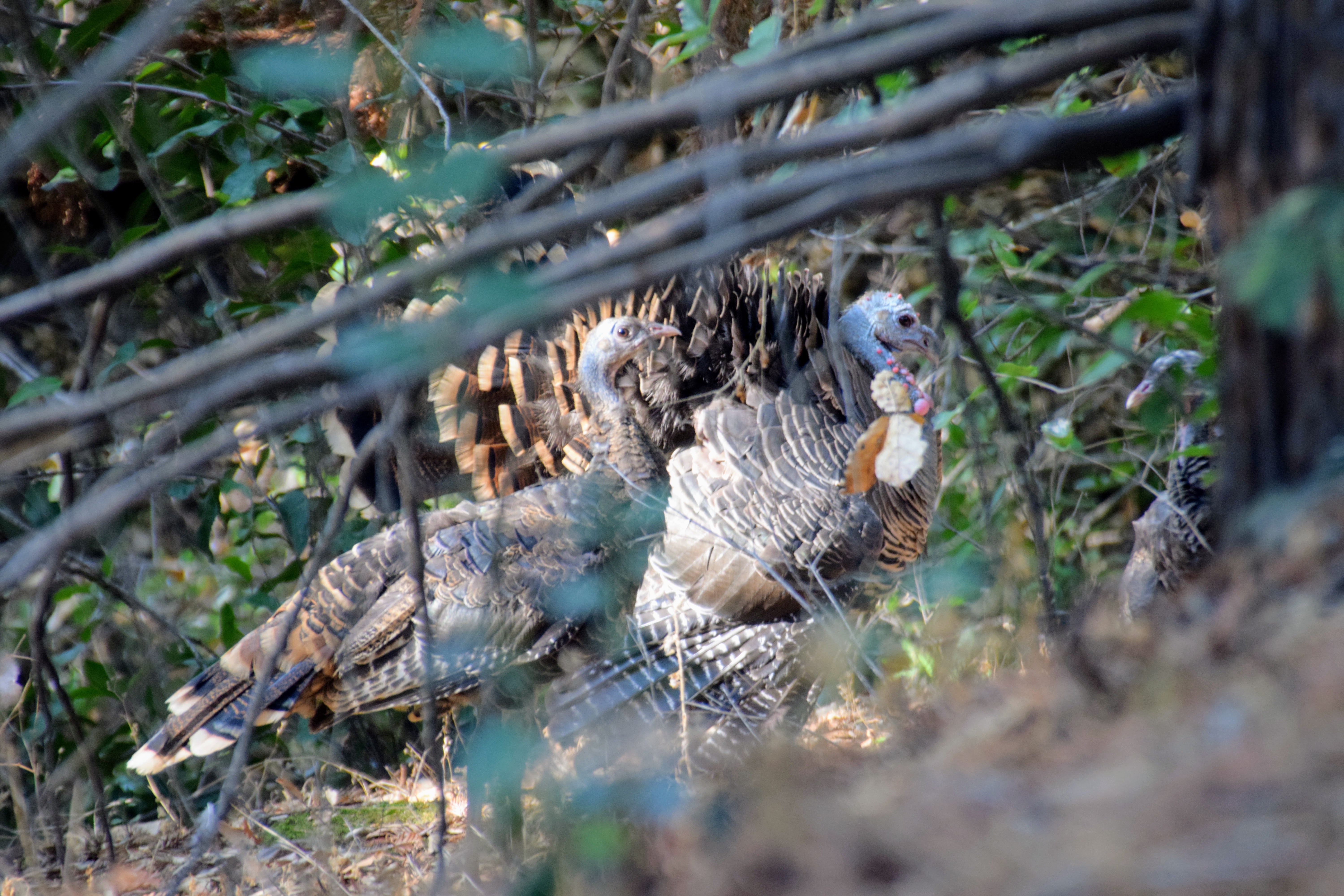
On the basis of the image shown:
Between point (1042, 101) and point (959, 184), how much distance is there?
3.04 m

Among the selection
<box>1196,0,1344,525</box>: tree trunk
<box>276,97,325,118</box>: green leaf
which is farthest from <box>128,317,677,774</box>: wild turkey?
<box>1196,0,1344,525</box>: tree trunk

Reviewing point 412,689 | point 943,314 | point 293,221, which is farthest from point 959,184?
point 412,689

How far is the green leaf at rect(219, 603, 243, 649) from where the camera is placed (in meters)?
3.55

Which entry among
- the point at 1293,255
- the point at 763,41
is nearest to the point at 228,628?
the point at 763,41

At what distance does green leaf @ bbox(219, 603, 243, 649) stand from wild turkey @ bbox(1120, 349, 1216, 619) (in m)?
2.72

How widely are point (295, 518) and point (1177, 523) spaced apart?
8.88 feet

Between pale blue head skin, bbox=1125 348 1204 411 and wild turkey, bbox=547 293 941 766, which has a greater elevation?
pale blue head skin, bbox=1125 348 1204 411

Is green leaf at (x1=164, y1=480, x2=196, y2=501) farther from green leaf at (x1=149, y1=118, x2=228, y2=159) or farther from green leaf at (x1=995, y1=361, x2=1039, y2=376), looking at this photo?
green leaf at (x1=995, y1=361, x2=1039, y2=376)

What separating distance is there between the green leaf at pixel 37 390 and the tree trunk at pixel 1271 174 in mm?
2596

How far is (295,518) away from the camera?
361 cm

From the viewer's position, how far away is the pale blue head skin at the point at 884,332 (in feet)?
13.9

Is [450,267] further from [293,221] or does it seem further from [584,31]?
[584,31]

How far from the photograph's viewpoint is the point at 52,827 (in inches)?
115

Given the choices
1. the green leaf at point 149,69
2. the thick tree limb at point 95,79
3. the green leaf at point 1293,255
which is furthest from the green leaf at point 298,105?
the green leaf at point 1293,255
